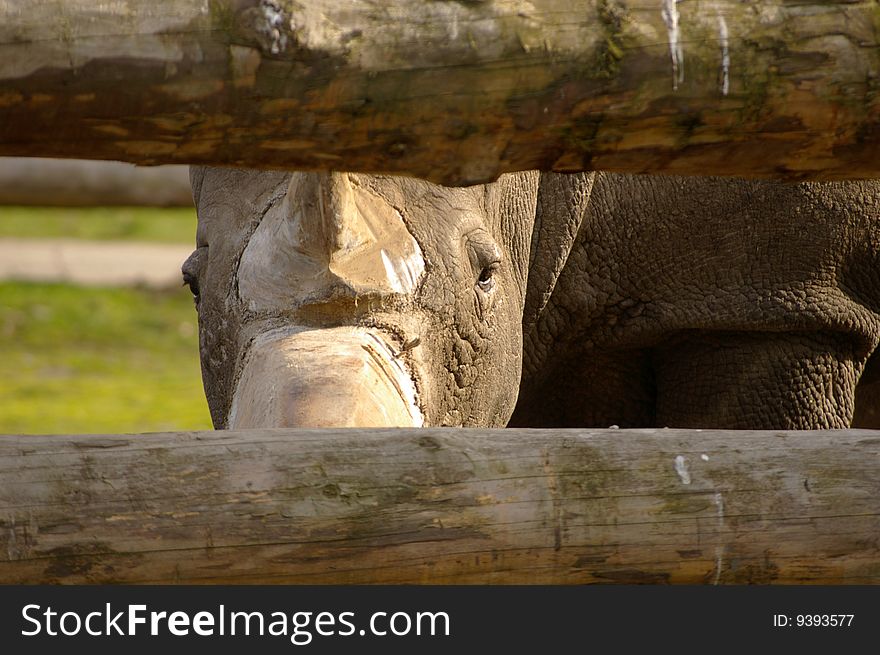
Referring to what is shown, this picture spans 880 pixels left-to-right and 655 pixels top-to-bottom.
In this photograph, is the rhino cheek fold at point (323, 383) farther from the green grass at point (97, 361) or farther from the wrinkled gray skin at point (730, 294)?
the green grass at point (97, 361)

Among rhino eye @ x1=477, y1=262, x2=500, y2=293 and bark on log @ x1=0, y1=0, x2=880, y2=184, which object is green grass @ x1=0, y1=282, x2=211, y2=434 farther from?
bark on log @ x1=0, y1=0, x2=880, y2=184

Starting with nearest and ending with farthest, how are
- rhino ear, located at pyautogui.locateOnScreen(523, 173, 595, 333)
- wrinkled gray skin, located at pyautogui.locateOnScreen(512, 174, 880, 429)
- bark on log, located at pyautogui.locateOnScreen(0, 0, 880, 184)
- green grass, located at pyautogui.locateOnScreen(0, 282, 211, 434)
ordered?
bark on log, located at pyautogui.locateOnScreen(0, 0, 880, 184)
rhino ear, located at pyautogui.locateOnScreen(523, 173, 595, 333)
wrinkled gray skin, located at pyautogui.locateOnScreen(512, 174, 880, 429)
green grass, located at pyautogui.locateOnScreen(0, 282, 211, 434)

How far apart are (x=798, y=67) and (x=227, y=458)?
0.74 meters

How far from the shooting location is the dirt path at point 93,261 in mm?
8836

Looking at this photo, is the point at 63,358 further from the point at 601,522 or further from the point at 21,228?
the point at 601,522

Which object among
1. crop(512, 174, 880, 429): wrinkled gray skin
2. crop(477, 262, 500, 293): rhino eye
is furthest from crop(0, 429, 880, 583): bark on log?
crop(512, 174, 880, 429): wrinkled gray skin

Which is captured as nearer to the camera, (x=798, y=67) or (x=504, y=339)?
(x=798, y=67)

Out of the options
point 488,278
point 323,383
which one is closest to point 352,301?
point 323,383

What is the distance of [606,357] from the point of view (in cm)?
372

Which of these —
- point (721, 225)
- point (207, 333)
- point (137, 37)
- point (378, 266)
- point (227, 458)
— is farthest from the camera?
point (721, 225)

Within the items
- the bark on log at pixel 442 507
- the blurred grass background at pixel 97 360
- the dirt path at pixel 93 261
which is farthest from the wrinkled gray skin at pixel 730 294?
the dirt path at pixel 93 261

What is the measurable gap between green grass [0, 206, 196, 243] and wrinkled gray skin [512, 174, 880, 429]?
22.2 ft

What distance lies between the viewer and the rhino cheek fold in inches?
80.8

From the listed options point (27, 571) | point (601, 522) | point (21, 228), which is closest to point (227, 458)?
point (27, 571)
